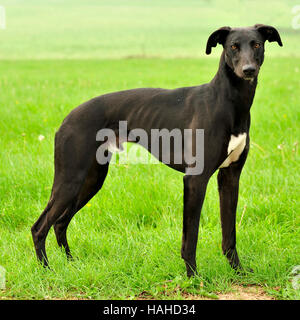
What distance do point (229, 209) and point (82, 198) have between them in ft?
4.15

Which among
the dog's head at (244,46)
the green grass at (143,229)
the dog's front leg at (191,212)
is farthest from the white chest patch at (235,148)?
the green grass at (143,229)

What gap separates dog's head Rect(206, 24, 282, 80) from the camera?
3.23m

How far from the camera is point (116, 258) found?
13.2ft

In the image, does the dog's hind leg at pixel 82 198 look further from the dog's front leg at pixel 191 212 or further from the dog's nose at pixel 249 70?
the dog's nose at pixel 249 70

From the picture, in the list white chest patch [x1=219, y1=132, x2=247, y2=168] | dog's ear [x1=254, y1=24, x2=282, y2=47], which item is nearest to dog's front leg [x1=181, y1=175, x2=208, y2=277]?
white chest patch [x1=219, y1=132, x2=247, y2=168]

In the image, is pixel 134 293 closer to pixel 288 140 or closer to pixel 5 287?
pixel 5 287

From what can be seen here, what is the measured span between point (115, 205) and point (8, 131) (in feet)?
11.2

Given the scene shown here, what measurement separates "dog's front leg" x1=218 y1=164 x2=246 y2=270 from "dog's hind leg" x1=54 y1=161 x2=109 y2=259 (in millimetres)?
1000

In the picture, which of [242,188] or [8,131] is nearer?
[242,188]

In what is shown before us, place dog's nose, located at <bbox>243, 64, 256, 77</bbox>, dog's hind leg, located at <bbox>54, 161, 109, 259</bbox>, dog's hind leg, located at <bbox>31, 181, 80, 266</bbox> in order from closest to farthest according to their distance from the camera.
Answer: dog's nose, located at <bbox>243, 64, 256, 77</bbox> < dog's hind leg, located at <bbox>31, 181, 80, 266</bbox> < dog's hind leg, located at <bbox>54, 161, 109, 259</bbox>

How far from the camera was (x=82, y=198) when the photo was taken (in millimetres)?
4180

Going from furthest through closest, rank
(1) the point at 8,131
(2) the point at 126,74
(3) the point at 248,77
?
(2) the point at 126,74
(1) the point at 8,131
(3) the point at 248,77

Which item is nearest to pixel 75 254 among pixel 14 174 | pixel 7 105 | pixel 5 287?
pixel 5 287

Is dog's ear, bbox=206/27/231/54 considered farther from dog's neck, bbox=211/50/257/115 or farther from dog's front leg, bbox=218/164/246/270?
dog's front leg, bbox=218/164/246/270
